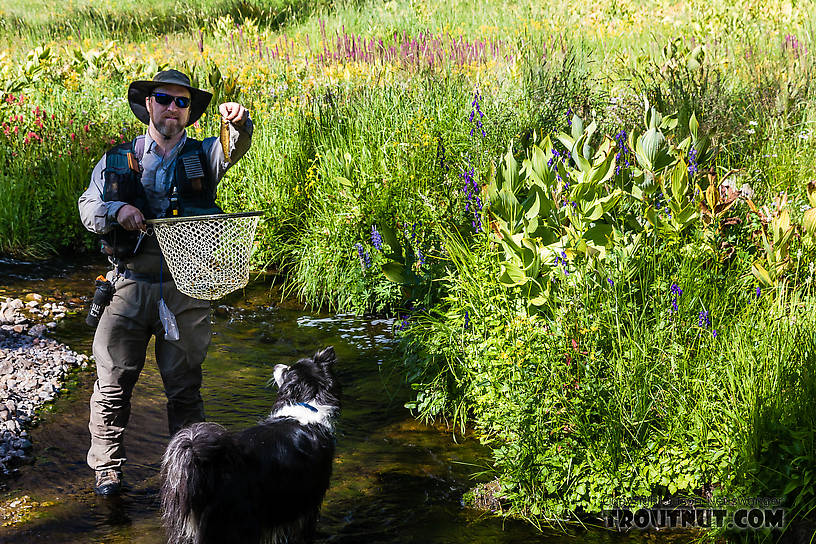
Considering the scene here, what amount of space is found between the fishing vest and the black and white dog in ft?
3.70

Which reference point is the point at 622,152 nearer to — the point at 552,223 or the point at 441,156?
the point at 552,223

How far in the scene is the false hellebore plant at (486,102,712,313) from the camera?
4.61m

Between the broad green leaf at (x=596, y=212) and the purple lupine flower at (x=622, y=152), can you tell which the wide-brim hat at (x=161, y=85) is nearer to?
the broad green leaf at (x=596, y=212)

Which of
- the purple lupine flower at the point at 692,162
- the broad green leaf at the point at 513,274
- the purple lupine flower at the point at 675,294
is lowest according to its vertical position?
the purple lupine flower at the point at 675,294

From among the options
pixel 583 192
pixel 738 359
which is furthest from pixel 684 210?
pixel 738 359

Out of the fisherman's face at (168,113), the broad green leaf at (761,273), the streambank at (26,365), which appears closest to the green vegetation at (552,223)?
the broad green leaf at (761,273)

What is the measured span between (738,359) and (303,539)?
256cm

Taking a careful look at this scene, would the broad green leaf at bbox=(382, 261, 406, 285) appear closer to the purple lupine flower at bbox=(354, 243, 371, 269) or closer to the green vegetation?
the green vegetation

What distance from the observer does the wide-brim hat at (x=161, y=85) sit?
13.7ft

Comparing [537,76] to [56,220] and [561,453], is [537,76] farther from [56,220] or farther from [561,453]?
[56,220]

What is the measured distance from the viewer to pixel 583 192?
461 centimetres

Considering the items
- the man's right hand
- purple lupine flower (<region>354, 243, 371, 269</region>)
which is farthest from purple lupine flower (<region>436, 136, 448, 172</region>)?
the man's right hand

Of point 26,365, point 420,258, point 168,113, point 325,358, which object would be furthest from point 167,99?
point 26,365

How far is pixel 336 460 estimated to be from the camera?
4922mm
